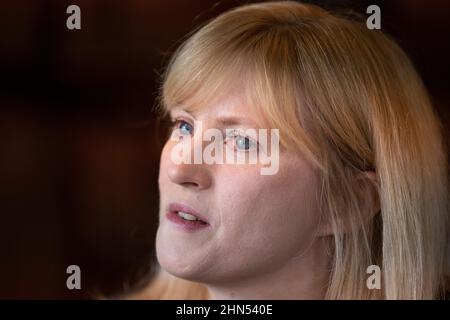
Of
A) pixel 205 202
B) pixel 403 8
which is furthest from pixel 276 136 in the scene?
pixel 403 8

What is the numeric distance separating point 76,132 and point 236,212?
466mm

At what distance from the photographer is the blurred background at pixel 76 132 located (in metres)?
1.27

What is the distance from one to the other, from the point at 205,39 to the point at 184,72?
65mm

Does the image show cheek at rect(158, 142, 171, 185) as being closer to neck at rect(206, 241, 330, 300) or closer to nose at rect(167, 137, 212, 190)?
nose at rect(167, 137, 212, 190)

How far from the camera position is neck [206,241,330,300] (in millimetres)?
1058

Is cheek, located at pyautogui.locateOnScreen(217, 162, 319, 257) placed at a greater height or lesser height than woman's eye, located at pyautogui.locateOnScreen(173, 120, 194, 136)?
lesser

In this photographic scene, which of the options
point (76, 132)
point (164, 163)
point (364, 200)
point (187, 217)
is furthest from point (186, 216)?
point (76, 132)

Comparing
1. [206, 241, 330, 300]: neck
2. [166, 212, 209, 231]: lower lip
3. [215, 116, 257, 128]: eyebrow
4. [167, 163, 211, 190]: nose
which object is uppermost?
[215, 116, 257, 128]: eyebrow

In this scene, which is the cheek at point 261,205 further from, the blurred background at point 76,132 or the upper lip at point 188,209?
the blurred background at point 76,132

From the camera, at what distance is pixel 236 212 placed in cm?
100

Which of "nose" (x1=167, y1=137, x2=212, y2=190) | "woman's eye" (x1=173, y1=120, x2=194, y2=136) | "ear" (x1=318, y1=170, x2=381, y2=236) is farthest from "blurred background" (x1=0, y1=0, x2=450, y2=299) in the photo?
"ear" (x1=318, y1=170, x2=381, y2=236)

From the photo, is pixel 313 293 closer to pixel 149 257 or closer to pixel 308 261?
pixel 308 261

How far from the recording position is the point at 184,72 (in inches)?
42.4

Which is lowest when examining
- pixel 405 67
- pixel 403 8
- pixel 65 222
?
pixel 65 222
